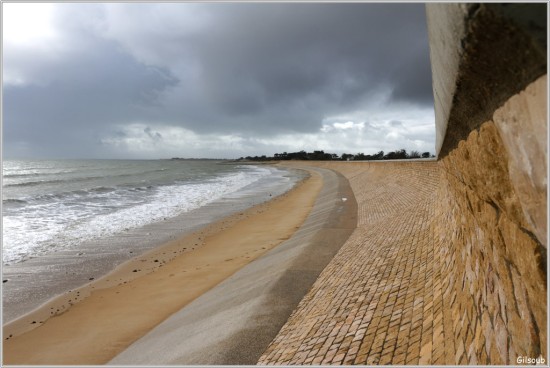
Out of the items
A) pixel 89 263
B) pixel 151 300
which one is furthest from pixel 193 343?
pixel 89 263

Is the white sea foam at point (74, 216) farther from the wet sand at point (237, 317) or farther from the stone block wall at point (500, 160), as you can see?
the stone block wall at point (500, 160)

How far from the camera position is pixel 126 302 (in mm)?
8312

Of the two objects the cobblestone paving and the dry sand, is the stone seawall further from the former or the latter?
the dry sand

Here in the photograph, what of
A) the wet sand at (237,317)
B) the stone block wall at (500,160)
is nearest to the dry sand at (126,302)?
the wet sand at (237,317)

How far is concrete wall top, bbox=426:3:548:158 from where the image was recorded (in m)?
1.37

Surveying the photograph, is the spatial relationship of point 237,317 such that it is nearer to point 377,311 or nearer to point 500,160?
point 377,311

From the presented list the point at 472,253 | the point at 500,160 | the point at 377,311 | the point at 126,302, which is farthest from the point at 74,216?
the point at 500,160

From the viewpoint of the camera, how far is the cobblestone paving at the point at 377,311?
12.9ft

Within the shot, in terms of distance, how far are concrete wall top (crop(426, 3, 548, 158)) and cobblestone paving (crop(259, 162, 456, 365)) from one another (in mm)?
2469

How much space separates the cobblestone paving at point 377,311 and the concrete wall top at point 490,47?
247 cm

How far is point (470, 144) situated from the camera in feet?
9.92

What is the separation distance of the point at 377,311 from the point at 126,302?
599cm

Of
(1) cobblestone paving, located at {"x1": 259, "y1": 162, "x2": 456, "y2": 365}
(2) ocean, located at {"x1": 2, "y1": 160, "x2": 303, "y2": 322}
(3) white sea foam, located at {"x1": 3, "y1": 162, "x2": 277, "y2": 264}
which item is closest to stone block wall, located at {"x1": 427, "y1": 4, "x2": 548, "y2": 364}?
(1) cobblestone paving, located at {"x1": 259, "y1": 162, "x2": 456, "y2": 365}

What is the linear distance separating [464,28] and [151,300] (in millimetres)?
8460
